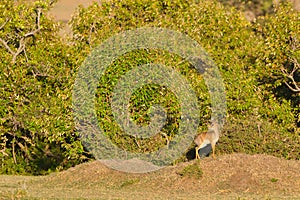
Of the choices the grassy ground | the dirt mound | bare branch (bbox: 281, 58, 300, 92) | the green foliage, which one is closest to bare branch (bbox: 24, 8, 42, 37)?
the green foliage

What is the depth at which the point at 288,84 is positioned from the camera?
24.6 m

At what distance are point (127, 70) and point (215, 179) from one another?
5.46 meters

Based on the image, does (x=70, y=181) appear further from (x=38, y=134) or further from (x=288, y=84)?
(x=288, y=84)

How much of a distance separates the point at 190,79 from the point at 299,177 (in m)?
5.90

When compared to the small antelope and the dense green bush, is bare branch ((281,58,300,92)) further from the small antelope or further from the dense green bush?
the small antelope

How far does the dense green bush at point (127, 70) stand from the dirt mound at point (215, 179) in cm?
265

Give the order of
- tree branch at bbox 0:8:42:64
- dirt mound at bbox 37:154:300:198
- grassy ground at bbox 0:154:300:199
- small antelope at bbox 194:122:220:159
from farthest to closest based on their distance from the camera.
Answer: tree branch at bbox 0:8:42:64, small antelope at bbox 194:122:220:159, dirt mound at bbox 37:154:300:198, grassy ground at bbox 0:154:300:199

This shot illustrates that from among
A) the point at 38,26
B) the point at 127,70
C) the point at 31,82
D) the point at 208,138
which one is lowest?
the point at 208,138

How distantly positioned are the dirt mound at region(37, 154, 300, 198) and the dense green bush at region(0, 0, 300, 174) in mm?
2650

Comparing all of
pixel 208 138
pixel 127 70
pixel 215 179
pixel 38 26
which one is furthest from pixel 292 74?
pixel 215 179

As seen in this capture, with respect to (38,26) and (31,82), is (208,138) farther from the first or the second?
(38,26)

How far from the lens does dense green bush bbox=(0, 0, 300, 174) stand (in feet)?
65.0

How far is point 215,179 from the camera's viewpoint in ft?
51.1

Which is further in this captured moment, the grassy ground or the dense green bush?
the dense green bush
